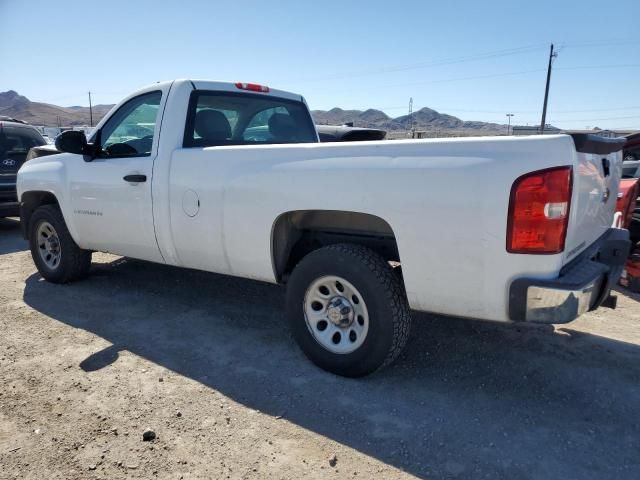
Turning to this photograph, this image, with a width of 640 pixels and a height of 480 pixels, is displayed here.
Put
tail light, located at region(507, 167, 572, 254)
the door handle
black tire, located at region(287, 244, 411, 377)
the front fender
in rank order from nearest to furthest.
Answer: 1. tail light, located at region(507, 167, 572, 254)
2. black tire, located at region(287, 244, 411, 377)
3. the door handle
4. the front fender

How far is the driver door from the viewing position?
13.5 feet

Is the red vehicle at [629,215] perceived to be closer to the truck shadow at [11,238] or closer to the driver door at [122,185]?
the driver door at [122,185]

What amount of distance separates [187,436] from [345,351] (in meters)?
1.08

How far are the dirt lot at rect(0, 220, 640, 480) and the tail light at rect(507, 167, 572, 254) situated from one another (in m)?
1.05

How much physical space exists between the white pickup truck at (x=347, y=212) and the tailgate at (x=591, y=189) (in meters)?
0.02

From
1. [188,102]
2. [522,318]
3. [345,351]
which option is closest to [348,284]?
[345,351]

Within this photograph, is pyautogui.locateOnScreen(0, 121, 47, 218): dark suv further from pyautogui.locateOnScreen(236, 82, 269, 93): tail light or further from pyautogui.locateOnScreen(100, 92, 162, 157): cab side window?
pyautogui.locateOnScreen(236, 82, 269, 93): tail light

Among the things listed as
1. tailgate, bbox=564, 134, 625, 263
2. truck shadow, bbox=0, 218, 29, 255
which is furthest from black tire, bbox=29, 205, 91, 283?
tailgate, bbox=564, 134, 625, 263

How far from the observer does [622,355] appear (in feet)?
12.0

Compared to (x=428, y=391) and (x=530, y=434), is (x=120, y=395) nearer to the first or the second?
(x=428, y=391)

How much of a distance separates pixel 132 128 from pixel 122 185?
0.64 metres

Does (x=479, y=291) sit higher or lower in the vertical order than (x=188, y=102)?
lower

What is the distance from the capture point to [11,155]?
337 inches

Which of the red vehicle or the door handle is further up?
the door handle
